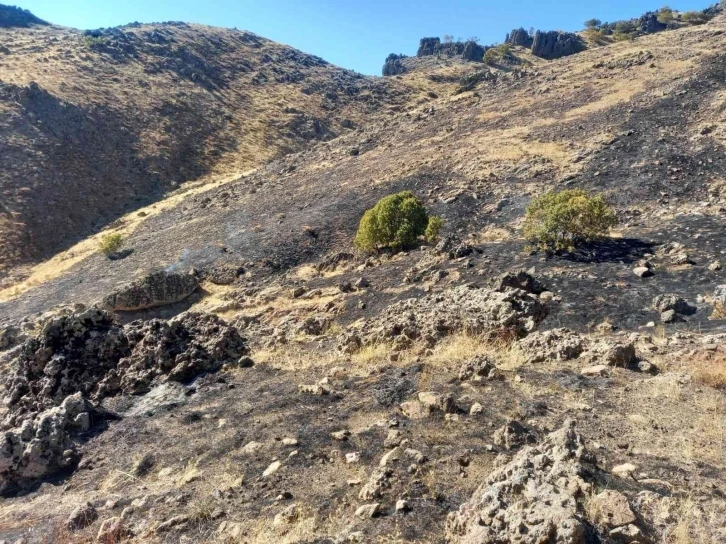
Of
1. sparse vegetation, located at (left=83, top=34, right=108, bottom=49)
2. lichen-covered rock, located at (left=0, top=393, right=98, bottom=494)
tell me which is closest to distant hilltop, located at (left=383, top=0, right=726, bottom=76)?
sparse vegetation, located at (left=83, top=34, right=108, bottom=49)

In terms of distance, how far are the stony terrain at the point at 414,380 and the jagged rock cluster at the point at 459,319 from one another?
5cm

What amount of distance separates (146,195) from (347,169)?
57.9ft

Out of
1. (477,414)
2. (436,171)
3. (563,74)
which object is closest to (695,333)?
(477,414)

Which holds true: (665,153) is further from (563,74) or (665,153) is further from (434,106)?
(434,106)

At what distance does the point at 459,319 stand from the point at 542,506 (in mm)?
5588

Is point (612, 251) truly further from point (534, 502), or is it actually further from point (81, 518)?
point (81, 518)

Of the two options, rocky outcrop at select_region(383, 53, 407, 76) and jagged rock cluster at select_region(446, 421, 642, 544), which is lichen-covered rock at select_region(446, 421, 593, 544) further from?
rocky outcrop at select_region(383, 53, 407, 76)

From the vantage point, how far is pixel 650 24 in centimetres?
6706

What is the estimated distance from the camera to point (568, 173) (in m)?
19.6

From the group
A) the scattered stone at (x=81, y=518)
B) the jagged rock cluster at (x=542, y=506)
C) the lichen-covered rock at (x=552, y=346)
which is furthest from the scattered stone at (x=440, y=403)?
the scattered stone at (x=81, y=518)

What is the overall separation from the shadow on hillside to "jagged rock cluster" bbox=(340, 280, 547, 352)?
3.71 m

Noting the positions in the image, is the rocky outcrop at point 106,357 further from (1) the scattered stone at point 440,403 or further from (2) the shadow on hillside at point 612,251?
(2) the shadow on hillside at point 612,251

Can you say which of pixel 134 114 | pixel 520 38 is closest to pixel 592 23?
pixel 520 38

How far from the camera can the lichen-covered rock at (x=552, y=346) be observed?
7.48 meters
